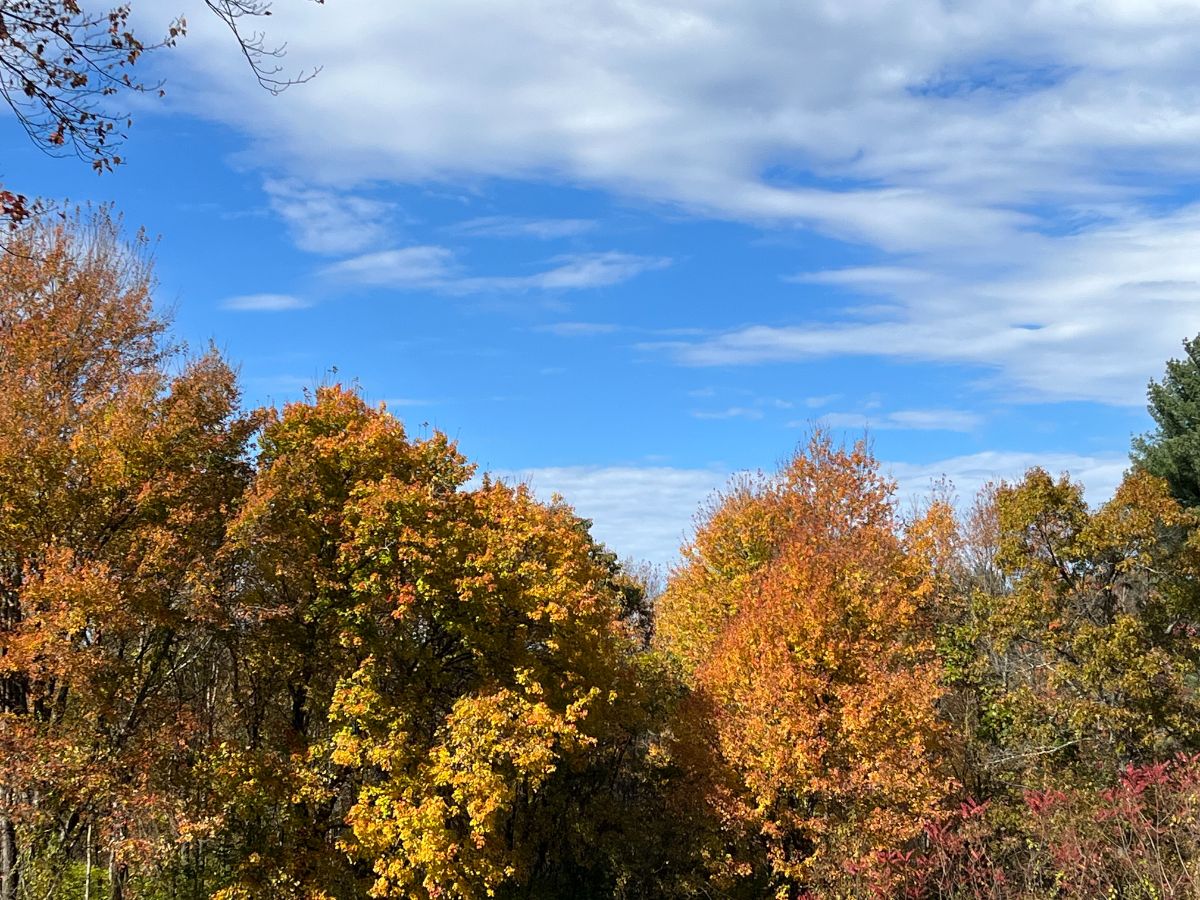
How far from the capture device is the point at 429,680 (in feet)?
60.7

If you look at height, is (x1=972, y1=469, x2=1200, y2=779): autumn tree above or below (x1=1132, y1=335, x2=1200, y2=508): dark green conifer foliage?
below

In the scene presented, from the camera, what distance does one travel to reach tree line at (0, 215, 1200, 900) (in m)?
14.5

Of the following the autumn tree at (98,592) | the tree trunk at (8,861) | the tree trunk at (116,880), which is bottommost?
the tree trunk at (116,880)

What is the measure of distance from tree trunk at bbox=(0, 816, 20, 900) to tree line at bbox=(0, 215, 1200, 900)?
0.11 meters

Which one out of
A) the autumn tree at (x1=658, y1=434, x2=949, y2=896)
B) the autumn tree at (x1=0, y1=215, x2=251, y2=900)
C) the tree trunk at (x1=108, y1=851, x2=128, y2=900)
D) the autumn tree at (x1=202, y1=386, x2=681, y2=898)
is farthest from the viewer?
the autumn tree at (x1=658, y1=434, x2=949, y2=896)

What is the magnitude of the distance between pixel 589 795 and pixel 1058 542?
12.0 m

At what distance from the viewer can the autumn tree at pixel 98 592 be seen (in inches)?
538

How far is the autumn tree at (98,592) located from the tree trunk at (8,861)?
37 mm

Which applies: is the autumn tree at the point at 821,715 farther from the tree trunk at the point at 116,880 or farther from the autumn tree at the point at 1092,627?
the tree trunk at the point at 116,880

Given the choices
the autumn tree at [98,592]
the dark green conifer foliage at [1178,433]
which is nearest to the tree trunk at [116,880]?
the autumn tree at [98,592]

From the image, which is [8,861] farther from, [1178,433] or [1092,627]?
[1178,433]

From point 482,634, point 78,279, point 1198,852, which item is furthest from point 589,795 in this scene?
point 78,279

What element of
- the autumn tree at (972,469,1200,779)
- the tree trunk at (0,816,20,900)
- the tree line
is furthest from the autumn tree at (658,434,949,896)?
the tree trunk at (0,816,20,900)

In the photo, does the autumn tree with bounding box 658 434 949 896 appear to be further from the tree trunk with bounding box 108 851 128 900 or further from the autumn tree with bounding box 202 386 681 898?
the tree trunk with bounding box 108 851 128 900
